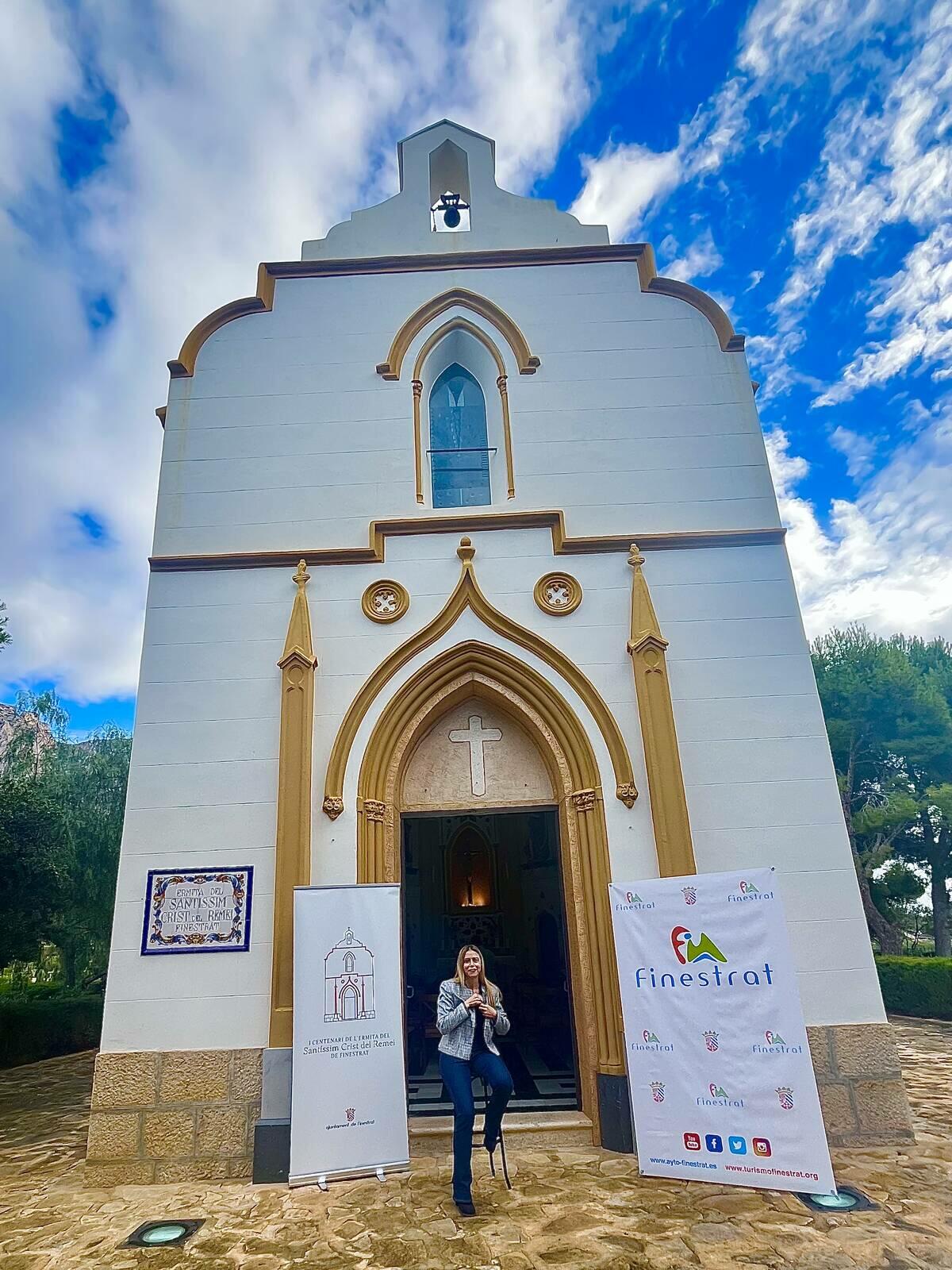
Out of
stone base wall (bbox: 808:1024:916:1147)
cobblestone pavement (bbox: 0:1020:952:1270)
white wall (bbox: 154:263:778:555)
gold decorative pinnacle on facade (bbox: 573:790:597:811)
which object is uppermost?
white wall (bbox: 154:263:778:555)

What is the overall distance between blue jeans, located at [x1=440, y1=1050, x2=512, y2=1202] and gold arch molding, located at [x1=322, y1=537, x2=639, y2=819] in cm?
226

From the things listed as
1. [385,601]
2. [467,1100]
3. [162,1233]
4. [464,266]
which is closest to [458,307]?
[464,266]

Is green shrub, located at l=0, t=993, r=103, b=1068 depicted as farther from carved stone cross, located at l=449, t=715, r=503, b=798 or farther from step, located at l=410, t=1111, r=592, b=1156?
carved stone cross, located at l=449, t=715, r=503, b=798

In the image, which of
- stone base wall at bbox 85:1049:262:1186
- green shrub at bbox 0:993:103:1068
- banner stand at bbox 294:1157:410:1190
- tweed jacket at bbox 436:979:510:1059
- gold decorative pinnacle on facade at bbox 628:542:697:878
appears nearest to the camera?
tweed jacket at bbox 436:979:510:1059

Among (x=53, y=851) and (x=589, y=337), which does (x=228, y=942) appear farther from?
(x=589, y=337)

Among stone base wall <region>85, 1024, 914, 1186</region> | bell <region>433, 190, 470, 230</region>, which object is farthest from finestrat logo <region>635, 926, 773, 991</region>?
bell <region>433, 190, 470, 230</region>

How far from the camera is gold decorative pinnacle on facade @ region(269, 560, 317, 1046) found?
18.4 feet

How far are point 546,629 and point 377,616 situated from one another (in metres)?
1.60

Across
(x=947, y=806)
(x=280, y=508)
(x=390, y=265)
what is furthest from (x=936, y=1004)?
(x=390, y=265)

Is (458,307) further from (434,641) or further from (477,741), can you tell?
(477,741)

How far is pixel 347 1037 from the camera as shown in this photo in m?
5.22

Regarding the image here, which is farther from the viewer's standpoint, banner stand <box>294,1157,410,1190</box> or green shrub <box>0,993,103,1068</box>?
green shrub <box>0,993,103,1068</box>

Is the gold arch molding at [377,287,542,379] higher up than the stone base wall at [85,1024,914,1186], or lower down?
higher up

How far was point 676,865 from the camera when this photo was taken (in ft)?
19.3
